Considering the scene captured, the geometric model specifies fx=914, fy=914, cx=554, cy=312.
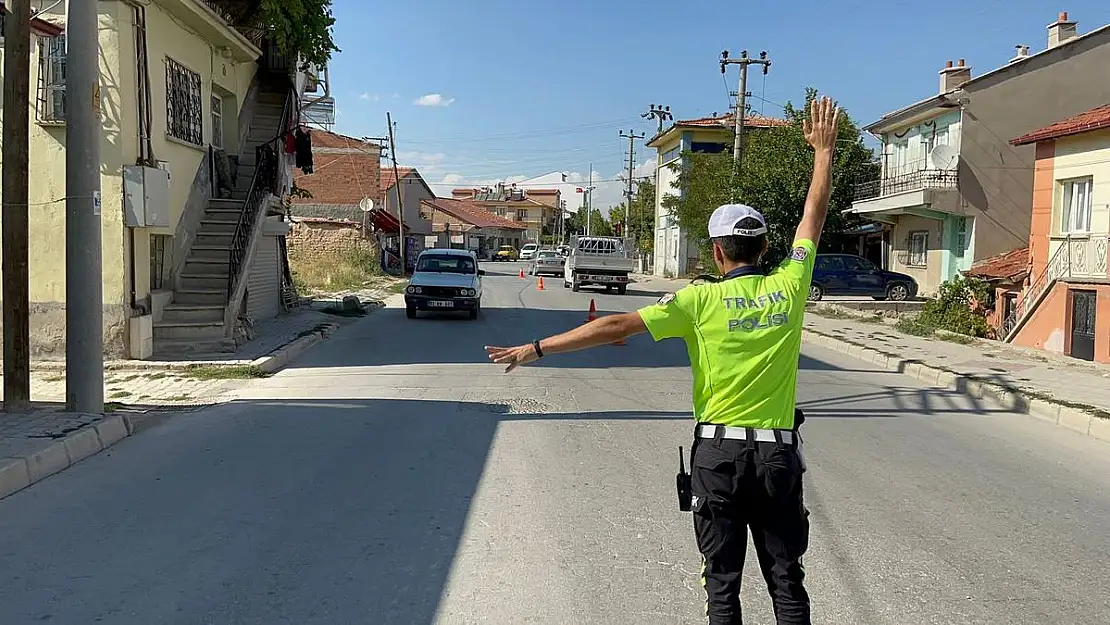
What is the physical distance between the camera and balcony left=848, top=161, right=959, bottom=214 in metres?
28.6

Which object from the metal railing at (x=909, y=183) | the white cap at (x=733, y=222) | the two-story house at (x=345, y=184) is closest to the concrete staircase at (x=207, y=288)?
the white cap at (x=733, y=222)

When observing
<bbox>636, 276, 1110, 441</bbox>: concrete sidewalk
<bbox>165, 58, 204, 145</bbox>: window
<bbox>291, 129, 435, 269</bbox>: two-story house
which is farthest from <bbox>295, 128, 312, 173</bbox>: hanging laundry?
<bbox>291, 129, 435, 269</bbox>: two-story house

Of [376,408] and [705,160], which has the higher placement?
[705,160]

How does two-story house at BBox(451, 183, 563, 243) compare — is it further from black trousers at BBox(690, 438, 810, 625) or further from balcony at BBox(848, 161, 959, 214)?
black trousers at BBox(690, 438, 810, 625)

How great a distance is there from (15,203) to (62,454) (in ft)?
9.03

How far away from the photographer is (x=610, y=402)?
10.7 m

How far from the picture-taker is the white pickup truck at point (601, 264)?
111ft

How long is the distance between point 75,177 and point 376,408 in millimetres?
3747

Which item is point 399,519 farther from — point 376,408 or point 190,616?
point 376,408

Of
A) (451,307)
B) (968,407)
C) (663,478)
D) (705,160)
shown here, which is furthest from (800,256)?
(705,160)

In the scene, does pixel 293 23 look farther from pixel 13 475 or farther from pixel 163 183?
pixel 13 475

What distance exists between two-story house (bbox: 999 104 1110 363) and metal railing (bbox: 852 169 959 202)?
10.4 meters

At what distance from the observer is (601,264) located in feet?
111

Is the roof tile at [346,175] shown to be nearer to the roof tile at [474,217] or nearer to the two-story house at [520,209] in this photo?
the roof tile at [474,217]
